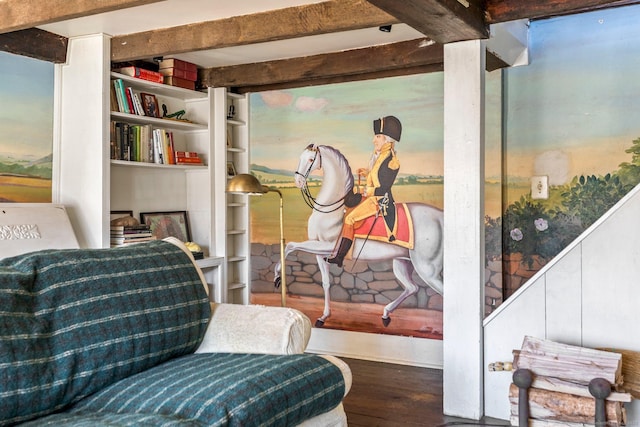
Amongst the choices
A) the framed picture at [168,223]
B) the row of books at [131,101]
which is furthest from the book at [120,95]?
the framed picture at [168,223]

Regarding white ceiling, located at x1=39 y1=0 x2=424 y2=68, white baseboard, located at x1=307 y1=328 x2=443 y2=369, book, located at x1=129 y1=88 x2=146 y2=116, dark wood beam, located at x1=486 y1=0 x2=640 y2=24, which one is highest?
white ceiling, located at x1=39 y1=0 x2=424 y2=68

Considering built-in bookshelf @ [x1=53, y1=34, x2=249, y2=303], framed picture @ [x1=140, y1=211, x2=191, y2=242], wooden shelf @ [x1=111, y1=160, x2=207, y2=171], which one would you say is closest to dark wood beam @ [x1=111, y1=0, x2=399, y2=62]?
built-in bookshelf @ [x1=53, y1=34, x2=249, y2=303]

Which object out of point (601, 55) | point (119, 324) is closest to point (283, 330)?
point (119, 324)

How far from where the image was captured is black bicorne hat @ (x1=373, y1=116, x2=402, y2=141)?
4.28 m

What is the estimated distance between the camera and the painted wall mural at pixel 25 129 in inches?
134

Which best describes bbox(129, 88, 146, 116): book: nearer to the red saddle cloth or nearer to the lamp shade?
the lamp shade

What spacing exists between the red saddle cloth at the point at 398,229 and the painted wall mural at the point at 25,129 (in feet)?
7.22

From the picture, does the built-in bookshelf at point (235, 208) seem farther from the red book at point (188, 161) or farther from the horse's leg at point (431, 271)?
the horse's leg at point (431, 271)

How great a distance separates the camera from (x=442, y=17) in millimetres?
2736

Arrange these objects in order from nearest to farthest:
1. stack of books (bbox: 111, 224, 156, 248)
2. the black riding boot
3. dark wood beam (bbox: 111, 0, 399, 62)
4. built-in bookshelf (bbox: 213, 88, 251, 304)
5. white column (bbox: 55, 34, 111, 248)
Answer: dark wood beam (bbox: 111, 0, 399, 62) < white column (bbox: 55, 34, 111, 248) < stack of books (bbox: 111, 224, 156, 248) < the black riding boot < built-in bookshelf (bbox: 213, 88, 251, 304)

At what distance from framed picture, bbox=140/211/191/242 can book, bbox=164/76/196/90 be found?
98 centimetres

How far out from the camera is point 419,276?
13.8 feet

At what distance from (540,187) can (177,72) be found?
8.81 feet

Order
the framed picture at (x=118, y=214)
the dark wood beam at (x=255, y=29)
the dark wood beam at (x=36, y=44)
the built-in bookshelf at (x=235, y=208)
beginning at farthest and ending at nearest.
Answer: the built-in bookshelf at (x=235, y=208) < the framed picture at (x=118, y=214) < the dark wood beam at (x=36, y=44) < the dark wood beam at (x=255, y=29)
